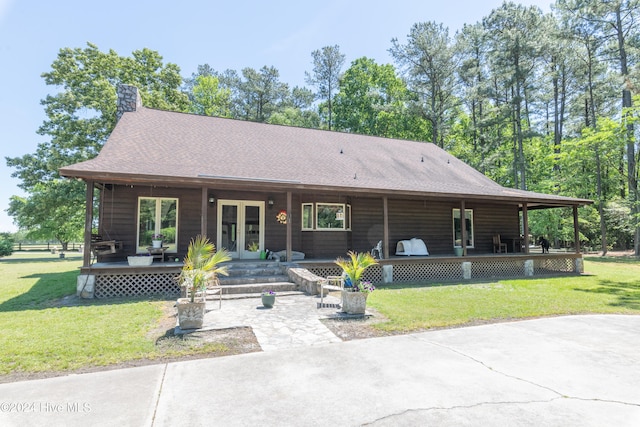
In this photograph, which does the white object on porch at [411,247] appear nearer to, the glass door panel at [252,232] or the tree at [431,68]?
the glass door panel at [252,232]

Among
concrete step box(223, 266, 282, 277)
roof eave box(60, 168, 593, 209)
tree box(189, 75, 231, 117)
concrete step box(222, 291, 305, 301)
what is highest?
tree box(189, 75, 231, 117)

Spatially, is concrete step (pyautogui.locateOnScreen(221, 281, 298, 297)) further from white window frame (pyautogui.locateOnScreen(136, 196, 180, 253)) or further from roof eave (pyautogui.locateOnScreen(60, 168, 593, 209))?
white window frame (pyautogui.locateOnScreen(136, 196, 180, 253))

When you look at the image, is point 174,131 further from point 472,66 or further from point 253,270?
point 472,66

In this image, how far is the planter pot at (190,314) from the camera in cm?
514

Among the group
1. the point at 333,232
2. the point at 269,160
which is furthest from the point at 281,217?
the point at 269,160

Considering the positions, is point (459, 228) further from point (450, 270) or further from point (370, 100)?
point (370, 100)

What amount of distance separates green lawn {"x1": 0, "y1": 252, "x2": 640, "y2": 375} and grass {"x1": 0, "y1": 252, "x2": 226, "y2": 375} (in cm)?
1

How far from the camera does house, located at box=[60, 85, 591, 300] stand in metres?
9.22

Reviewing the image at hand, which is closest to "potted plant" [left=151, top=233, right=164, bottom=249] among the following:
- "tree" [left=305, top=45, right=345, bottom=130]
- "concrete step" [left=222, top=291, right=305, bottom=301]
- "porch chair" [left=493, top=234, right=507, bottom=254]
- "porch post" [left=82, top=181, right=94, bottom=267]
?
"porch post" [left=82, top=181, right=94, bottom=267]

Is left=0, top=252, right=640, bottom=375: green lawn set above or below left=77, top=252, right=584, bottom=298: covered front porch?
below

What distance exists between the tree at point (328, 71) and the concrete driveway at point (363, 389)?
93.9ft

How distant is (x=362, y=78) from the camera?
30250 millimetres

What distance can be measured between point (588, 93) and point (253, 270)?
29329mm

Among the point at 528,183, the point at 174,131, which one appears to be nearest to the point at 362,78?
the point at 528,183
